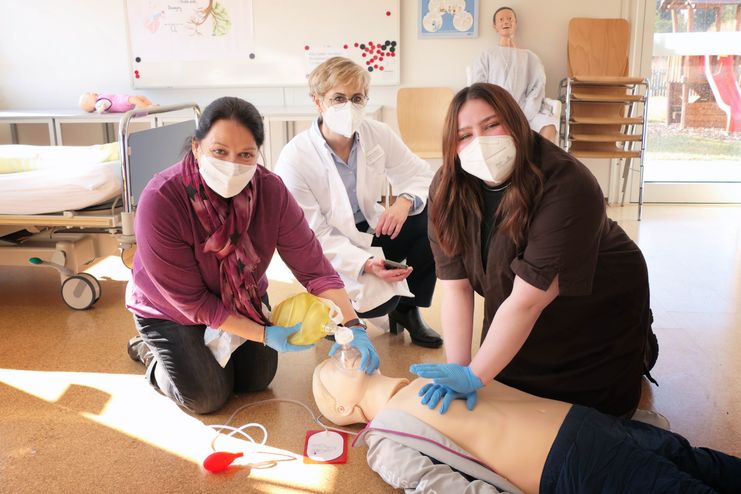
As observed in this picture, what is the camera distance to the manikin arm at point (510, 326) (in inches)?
63.1

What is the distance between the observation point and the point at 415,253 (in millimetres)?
2566

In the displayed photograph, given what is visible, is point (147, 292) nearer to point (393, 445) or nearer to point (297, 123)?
point (393, 445)

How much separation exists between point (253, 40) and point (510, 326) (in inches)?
150

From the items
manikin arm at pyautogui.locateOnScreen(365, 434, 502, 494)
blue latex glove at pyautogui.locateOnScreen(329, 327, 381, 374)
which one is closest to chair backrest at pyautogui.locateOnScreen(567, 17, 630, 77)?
blue latex glove at pyautogui.locateOnScreen(329, 327, 381, 374)

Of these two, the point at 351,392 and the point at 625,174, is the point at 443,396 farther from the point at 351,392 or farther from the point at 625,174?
the point at 625,174

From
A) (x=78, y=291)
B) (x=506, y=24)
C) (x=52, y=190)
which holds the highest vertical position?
(x=506, y=24)

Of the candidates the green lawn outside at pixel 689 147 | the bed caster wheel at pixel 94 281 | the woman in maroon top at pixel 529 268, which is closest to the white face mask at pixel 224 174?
the woman in maroon top at pixel 529 268

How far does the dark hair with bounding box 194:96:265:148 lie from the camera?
1.75m

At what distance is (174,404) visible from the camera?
2119 millimetres

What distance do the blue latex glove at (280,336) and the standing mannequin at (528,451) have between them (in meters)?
0.37

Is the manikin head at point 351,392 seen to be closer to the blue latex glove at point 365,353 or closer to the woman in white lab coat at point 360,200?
the blue latex glove at point 365,353

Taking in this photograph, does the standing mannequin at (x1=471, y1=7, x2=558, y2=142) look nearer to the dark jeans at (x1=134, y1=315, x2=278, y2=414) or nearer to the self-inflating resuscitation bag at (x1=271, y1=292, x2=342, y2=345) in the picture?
the self-inflating resuscitation bag at (x1=271, y1=292, x2=342, y2=345)

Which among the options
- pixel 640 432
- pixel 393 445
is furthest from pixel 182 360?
pixel 640 432

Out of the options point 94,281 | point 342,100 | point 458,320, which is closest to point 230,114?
point 342,100
